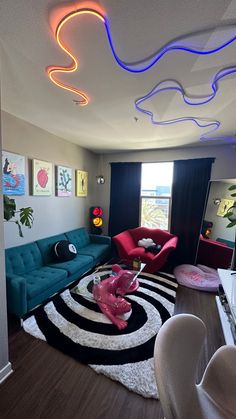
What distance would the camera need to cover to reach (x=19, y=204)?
271 cm

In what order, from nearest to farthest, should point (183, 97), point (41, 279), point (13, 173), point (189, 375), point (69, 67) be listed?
1. point (189, 375)
2. point (69, 67)
3. point (183, 97)
4. point (41, 279)
5. point (13, 173)

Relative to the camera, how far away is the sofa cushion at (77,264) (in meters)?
2.76

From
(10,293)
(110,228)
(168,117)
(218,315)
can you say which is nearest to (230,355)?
(218,315)

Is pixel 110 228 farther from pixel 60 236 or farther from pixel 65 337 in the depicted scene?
pixel 65 337

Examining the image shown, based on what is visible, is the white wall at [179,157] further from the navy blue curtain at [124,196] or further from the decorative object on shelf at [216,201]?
the decorative object on shelf at [216,201]

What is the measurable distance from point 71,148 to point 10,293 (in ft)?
9.23

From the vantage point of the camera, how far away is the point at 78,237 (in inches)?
150

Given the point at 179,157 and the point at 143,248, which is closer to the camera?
the point at 143,248

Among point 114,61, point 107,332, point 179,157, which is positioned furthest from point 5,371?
point 179,157

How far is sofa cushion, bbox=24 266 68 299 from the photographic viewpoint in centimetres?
212

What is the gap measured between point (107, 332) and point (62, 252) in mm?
1459

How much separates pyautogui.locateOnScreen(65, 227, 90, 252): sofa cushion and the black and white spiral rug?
109 cm

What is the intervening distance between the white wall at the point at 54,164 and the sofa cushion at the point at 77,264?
2.13ft

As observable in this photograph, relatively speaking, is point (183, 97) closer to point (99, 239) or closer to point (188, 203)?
point (188, 203)
